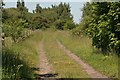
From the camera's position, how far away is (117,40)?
53.2ft

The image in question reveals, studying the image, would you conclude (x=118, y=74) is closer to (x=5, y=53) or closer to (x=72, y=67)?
(x=72, y=67)

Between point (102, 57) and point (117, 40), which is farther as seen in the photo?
point (102, 57)

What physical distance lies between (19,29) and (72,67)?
1211cm

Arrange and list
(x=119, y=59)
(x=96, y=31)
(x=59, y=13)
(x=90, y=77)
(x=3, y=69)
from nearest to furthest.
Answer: (x=3, y=69), (x=90, y=77), (x=119, y=59), (x=96, y=31), (x=59, y=13)

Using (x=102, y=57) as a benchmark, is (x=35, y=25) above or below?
above

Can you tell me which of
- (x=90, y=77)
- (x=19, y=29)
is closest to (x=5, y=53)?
(x=90, y=77)

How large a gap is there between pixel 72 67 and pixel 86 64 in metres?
1.18

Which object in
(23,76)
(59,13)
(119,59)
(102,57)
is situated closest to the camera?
(23,76)

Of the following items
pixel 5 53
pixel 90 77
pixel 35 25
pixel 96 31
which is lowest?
pixel 90 77

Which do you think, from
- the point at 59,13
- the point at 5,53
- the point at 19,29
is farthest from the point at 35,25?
the point at 5,53

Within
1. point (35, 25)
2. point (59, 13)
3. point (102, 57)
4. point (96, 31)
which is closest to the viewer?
point (102, 57)

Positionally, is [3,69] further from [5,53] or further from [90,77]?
[90,77]

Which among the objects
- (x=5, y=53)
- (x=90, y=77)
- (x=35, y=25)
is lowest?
(x=90, y=77)

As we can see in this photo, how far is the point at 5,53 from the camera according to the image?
42.3 ft
